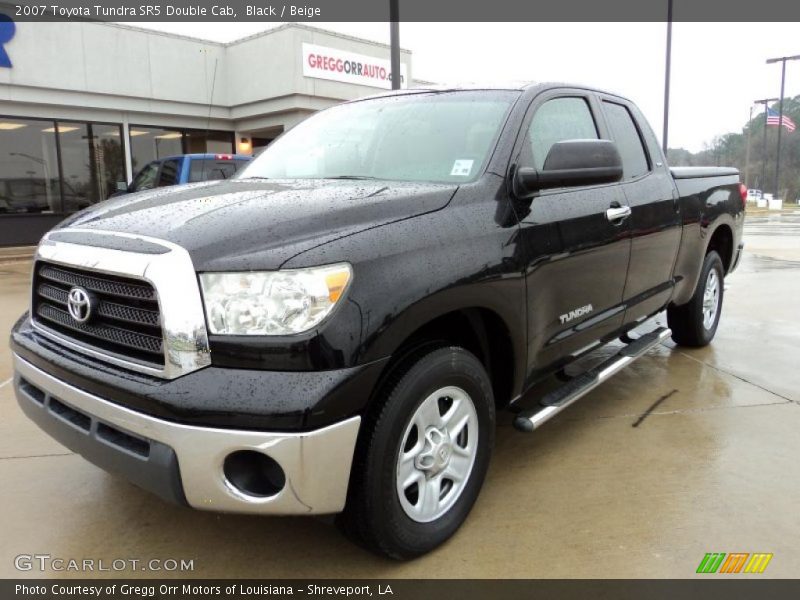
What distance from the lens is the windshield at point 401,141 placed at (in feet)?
9.55

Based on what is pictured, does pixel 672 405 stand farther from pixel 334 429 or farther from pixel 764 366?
pixel 334 429

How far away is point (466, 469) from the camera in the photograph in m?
2.58

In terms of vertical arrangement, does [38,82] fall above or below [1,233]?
above

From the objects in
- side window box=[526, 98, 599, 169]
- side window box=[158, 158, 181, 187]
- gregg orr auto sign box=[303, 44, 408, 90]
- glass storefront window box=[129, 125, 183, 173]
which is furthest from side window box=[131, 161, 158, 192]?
side window box=[526, 98, 599, 169]

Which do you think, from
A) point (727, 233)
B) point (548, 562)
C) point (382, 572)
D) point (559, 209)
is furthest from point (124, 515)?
point (727, 233)

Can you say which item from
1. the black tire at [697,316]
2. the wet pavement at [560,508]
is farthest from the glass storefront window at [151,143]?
the black tire at [697,316]

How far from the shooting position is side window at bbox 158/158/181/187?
33.5 feet

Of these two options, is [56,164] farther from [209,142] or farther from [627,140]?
[627,140]

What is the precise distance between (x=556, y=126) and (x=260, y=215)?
1.83 meters

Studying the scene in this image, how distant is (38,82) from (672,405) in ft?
44.1

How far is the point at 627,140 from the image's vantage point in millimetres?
4043

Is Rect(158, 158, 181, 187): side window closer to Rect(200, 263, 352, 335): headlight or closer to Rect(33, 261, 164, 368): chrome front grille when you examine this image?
Rect(33, 261, 164, 368): chrome front grille

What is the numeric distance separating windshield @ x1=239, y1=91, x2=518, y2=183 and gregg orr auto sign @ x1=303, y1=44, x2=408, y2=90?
11464mm

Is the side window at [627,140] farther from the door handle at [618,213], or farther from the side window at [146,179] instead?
the side window at [146,179]
